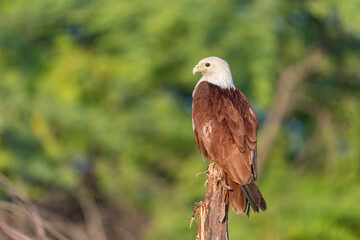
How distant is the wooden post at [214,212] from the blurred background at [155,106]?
5.86 meters

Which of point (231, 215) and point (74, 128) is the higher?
point (74, 128)

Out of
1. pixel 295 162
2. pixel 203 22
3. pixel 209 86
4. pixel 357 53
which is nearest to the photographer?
pixel 209 86

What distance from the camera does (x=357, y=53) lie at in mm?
13047

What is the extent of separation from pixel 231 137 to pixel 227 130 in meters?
0.08

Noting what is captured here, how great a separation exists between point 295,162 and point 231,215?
11.2 ft

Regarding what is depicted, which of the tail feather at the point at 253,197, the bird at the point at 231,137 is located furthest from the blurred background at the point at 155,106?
the tail feather at the point at 253,197

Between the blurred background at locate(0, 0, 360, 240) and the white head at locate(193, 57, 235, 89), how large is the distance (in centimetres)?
Result: 470

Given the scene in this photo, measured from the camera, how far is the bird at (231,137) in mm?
4543

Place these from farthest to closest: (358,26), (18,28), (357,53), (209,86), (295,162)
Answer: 1. (295,162)
2. (357,53)
3. (18,28)
4. (358,26)
5. (209,86)

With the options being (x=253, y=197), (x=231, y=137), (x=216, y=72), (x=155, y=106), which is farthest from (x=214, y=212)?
Result: (x=155, y=106)

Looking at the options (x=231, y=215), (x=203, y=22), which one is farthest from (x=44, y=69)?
(x=231, y=215)

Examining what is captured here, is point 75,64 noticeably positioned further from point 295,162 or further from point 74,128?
point 295,162

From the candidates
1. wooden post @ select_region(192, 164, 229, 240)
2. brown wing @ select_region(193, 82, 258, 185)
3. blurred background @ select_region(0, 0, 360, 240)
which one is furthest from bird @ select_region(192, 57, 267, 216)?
blurred background @ select_region(0, 0, 360, 240)

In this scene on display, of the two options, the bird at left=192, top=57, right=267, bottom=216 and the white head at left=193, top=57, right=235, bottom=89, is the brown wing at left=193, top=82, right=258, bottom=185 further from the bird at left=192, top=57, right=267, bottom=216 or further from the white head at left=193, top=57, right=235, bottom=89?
the white head at left=193, top=57, right=235, bottom=89
